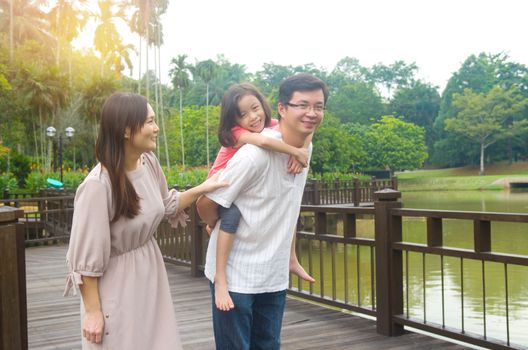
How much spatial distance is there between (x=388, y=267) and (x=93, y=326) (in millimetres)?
2650

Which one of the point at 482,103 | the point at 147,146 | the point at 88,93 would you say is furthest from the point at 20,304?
the point at 482,103

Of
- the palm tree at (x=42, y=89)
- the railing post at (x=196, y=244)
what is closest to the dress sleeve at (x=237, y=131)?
the railing post at (x=196, y=244)

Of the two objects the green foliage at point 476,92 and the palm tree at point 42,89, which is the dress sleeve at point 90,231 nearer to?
the palm tree at point 42,89

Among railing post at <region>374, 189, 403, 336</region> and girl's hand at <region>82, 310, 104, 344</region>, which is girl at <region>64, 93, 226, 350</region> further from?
railing post at <region>374, 189, 403, 336</region>

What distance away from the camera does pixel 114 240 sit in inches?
75.7

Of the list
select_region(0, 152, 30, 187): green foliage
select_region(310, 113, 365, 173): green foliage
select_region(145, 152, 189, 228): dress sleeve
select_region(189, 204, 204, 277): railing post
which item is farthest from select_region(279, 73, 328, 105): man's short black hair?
select_region(310, 113, 365, 173): green foliage

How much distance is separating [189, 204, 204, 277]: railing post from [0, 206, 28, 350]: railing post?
4.50m

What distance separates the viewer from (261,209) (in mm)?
2014

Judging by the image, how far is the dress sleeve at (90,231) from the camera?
5.96 feet

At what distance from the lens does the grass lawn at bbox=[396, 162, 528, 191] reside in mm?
43469

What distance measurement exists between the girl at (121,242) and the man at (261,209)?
3.5 inches

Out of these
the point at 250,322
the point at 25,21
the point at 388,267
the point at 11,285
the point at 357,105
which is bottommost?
the point at 388,267

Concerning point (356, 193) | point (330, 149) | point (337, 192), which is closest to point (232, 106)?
point (337, 192)

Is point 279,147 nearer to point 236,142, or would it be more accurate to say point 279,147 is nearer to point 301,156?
point 301,156
